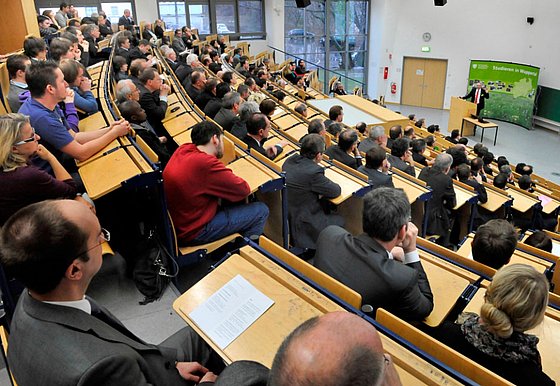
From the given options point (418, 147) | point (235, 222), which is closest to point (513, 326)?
point (235, 222)

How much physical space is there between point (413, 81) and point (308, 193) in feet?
53.9

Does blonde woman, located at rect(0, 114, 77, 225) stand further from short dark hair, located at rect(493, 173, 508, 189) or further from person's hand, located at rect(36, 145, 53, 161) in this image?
short dark hair, located at rect(493, 173, 508, 189)

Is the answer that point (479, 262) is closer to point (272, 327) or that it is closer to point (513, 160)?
point (272, 327)

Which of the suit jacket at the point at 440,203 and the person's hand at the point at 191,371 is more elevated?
the person's hand at the point at 191,371

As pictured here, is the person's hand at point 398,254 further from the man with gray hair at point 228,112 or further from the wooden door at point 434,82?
the wooden door at point 434,82

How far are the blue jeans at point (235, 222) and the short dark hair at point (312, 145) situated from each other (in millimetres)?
851

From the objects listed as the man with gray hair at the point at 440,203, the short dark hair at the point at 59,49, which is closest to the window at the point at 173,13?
the short dark hair at the point at 59,49

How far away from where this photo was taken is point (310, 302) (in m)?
1.92

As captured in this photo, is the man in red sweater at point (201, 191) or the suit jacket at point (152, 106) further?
the suit jacket at point (152, 106)

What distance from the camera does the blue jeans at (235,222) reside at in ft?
10.5

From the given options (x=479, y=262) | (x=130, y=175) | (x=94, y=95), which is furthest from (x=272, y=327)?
(x=94, y=95)

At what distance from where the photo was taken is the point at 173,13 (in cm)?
1595

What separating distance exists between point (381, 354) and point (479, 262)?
2.24 m

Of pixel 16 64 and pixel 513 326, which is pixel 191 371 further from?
pixel 16 64
